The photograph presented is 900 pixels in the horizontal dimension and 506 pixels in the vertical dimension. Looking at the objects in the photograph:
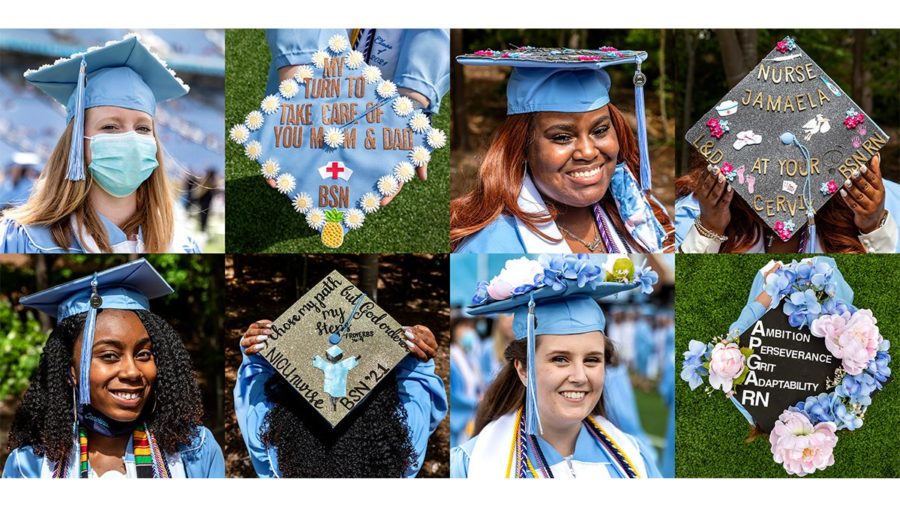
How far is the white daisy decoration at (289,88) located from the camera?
21.0 ft

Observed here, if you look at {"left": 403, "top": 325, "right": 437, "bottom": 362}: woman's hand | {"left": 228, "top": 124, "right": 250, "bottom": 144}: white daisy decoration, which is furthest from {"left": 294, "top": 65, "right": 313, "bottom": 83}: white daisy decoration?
{"left": 403, "top": 325, "right": 437, "bottom": 362}: woman's hand

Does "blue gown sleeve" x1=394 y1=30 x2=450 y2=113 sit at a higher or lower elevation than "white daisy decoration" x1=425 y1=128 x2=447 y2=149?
higher

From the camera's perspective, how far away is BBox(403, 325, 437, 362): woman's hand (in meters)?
6.30

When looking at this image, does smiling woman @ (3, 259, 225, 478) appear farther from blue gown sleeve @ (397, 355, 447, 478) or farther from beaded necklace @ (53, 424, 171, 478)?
blue gown sleeve @ (397, 355, 447, 478)

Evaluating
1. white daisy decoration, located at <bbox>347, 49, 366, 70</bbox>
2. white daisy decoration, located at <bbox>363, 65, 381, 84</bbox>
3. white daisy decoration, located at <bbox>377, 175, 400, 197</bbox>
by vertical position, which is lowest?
white daisy decoration, located at <bbox>377, 175, 400, 197</bbox>

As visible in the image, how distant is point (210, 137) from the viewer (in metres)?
6.43

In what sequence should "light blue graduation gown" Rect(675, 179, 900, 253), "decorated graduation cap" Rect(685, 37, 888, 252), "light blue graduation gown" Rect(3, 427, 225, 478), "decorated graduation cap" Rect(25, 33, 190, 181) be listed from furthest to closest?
"light blue graduation gown" Rect(675, 179, 900, 253) → "decorated graduation cap" Rect(685, 37, 888, 252) → "light blue graduation gown" Rect(3, 427, 225, 478) → "decorated graduation cap" Rect(25, 33, 190, 181)

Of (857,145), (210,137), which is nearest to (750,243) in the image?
(857,145)

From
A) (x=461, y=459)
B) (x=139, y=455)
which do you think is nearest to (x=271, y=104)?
(x=139, y=455)

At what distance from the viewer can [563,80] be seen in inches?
241

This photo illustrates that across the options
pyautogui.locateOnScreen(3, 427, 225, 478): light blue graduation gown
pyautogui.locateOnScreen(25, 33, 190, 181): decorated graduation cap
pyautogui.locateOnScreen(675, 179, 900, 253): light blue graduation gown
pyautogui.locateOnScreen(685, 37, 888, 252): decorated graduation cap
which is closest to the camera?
pyautogui.locateOnScreen(25, 33, 190, 181): decorated graduation cap

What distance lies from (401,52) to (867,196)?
2.68 metres

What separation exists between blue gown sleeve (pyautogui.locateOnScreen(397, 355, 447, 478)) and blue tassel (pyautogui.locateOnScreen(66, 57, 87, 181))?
6.55 feet

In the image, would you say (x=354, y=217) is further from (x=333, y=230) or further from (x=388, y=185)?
(x=388, y=185)
